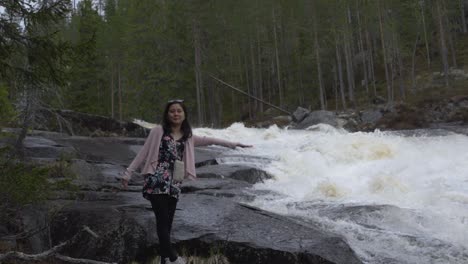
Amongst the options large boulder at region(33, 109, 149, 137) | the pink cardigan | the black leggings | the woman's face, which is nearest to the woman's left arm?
the pink cardigan

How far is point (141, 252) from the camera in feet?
20.9

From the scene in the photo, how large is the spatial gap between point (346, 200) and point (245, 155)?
22.1 feet

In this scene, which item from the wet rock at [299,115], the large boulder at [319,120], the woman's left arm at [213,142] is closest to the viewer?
the woman's left arm at [213,142]

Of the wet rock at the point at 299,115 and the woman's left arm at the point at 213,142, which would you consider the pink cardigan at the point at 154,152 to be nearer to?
the woman's left arm at the point at 213,142

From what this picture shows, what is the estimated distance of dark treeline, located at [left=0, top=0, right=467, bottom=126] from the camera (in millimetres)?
40031

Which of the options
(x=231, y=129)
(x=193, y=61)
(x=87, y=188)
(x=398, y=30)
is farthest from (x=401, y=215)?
(x=398, y=30)

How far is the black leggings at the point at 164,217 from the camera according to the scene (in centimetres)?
518

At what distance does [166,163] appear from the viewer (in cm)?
523

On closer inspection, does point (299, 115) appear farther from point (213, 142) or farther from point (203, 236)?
point (213, 142)

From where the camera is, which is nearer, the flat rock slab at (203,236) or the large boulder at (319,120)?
the flat rock slab at (203,236)

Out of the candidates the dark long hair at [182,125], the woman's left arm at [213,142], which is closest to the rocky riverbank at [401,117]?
the woman's left arm at [213,142]

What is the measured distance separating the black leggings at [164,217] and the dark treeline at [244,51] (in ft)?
110

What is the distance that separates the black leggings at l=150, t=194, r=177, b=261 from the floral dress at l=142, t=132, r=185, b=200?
0.07 metres

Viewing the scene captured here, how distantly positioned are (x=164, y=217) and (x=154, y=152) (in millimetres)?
738
